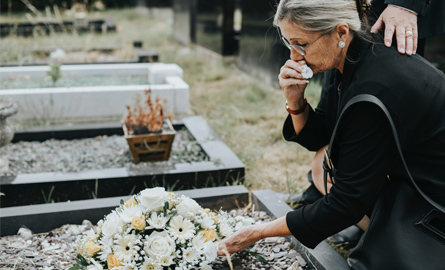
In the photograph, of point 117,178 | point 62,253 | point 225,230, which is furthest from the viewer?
point 117,178

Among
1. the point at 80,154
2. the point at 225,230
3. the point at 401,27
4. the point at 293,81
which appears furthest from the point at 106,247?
the point at 80,154

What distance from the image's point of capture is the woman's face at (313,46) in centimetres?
175

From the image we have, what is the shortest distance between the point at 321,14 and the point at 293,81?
1.17ft

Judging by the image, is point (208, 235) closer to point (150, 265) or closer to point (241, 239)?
point (241, 239)

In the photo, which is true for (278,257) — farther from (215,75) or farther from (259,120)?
(215,75)

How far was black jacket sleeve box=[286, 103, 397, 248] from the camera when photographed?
163 cm

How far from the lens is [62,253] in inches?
94.0

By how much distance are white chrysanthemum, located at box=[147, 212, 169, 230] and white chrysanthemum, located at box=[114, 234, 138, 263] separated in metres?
0.08

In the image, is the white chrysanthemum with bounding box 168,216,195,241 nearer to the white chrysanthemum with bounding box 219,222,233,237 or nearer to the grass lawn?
the white chrysanthemum with bounding box 219,222,233,237

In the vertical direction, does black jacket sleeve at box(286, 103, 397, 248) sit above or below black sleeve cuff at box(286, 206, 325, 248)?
above

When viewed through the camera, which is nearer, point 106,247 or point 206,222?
point 106,247

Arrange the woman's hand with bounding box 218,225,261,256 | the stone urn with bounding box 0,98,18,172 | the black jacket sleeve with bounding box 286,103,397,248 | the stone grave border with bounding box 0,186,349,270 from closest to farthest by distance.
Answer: the black jacket sleeve with bounding box 286,103,397,248 < the woman's hand with bounding box 218,225,261,256 < the stone grave border with bounding box 0,186,349,270 < the stone urn with bounding box 0,98,18,172

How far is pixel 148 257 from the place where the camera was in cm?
194

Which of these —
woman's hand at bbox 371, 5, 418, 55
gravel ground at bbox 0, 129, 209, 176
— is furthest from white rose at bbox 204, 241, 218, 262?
gravel ground at bbox 0, 129, 209, 176
